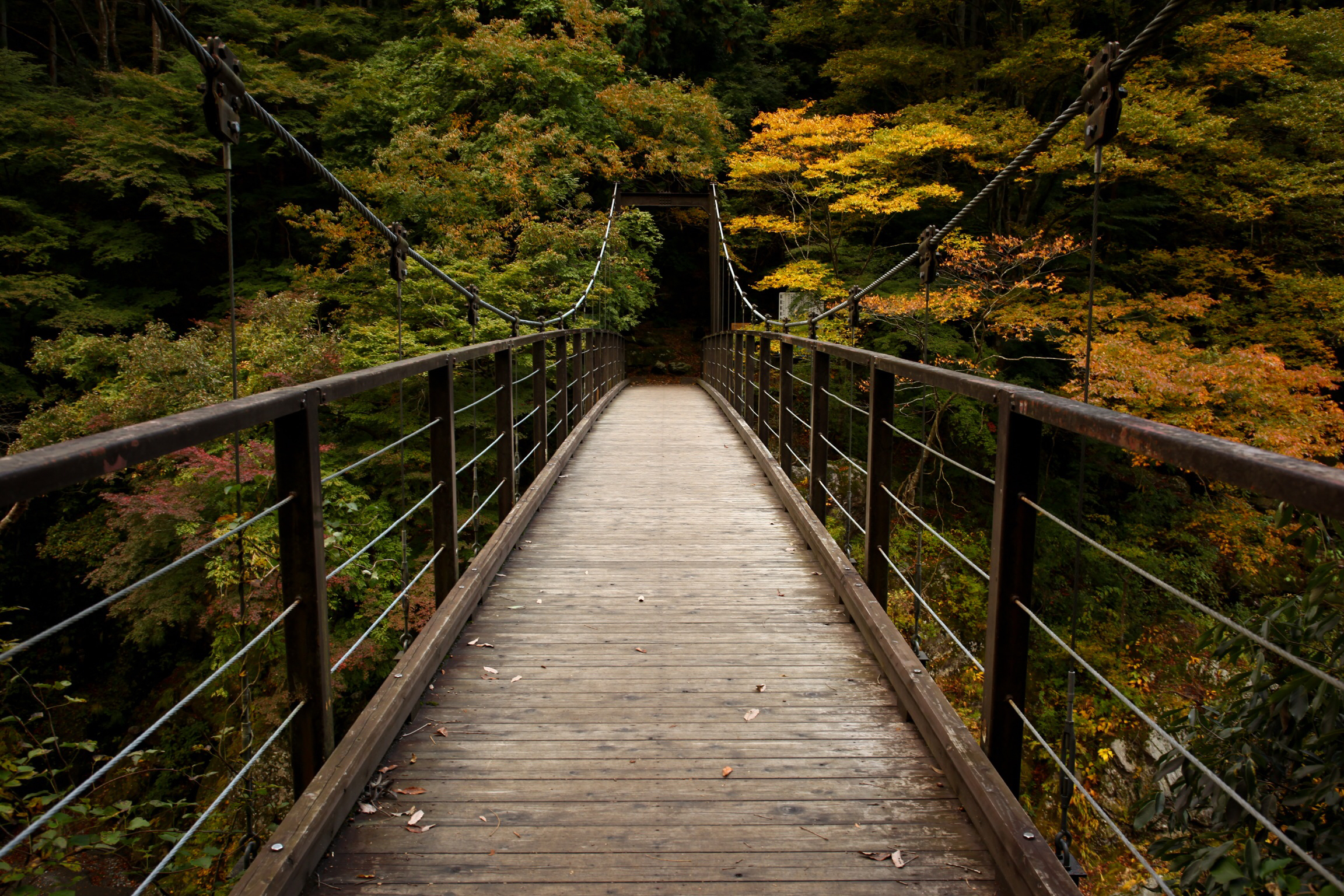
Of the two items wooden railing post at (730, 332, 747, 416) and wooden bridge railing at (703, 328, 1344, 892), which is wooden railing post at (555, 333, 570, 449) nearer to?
wooden railing post at (730, 332, 747, 416)

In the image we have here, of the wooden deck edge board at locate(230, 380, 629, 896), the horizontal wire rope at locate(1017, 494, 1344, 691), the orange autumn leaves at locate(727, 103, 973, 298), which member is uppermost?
the orange autumn leaves at locate(727, 103, 973, 298)

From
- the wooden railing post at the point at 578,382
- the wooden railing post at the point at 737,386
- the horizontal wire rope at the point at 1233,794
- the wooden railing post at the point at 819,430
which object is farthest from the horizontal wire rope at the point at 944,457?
the wooden railing post at the point at 737,386

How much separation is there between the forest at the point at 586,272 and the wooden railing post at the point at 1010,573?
142 inches

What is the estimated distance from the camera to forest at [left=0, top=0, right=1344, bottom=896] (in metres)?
8.02

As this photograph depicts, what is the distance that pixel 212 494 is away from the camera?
23.5 ft

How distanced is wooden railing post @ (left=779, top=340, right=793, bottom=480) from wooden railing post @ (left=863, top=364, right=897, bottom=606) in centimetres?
189

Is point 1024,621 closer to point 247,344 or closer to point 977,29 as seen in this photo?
point 247,344

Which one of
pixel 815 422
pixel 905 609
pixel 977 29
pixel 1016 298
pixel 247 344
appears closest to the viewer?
pixel 815 422

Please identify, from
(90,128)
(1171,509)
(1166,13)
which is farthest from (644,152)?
(1166,13)

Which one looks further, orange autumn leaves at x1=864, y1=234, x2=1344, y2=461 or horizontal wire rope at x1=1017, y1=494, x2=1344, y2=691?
orange autumn leaves at x1=864, y1=234, x2=1344, y2=461

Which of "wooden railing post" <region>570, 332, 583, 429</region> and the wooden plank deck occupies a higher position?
"wooden railing post" <region>570, 332, 583, 429</region>

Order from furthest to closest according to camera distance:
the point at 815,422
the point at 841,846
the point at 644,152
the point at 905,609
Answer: the point at 644,152, the point at 905,609, the point at 815,422, the point at 841,846

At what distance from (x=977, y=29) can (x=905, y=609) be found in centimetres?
1121

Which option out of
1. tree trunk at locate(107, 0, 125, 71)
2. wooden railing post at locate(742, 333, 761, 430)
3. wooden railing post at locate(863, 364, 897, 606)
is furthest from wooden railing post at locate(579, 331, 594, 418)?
tree trunk at locate(107, 0, 125, 71)
